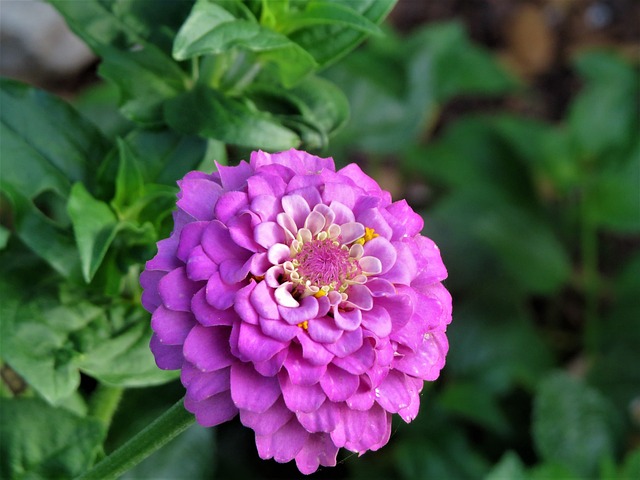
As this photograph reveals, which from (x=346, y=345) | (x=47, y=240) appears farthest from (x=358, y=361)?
(x=47, y=240)

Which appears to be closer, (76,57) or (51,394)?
(51,394)

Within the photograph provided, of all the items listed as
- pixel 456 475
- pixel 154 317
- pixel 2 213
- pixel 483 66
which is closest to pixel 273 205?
pixel 154 317

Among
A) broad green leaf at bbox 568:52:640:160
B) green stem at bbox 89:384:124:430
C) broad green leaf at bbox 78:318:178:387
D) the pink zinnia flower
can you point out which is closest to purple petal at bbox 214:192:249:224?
the pink zinnia flower

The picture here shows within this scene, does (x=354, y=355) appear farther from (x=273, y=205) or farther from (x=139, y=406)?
(x=139, y=406)

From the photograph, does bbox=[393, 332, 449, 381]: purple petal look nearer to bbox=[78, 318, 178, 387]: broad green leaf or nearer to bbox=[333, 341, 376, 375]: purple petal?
bbox=[333, 341, 376, 375]: purple petal

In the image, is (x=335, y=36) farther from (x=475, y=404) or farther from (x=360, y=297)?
(x=475, y=404)

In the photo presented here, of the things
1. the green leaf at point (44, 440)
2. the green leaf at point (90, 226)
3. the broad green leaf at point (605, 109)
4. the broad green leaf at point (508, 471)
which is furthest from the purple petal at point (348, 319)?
the broad green leaf at point (605, 109)

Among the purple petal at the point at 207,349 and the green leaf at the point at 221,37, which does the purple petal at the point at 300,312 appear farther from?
the green leaf at the point at 221,37
